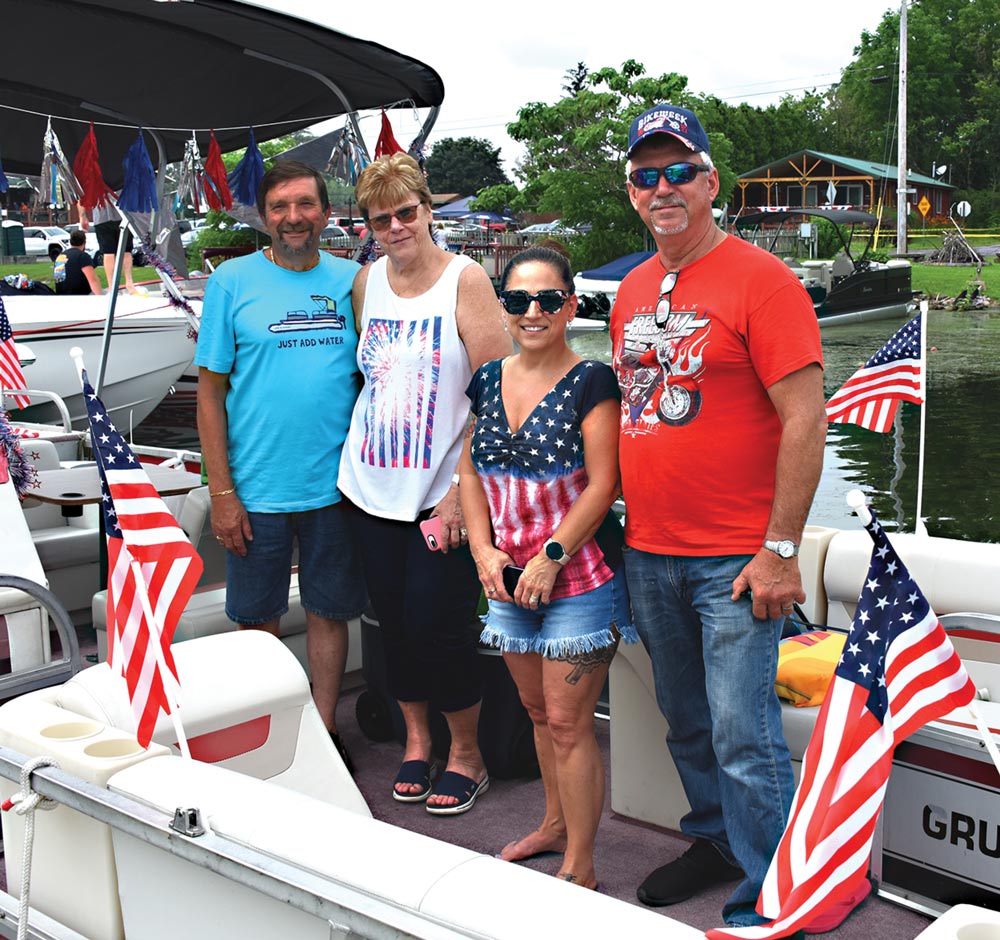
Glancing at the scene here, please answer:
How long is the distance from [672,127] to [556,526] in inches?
37.4

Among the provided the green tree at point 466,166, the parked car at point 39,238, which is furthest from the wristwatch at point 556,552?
the green tree at point 466,166

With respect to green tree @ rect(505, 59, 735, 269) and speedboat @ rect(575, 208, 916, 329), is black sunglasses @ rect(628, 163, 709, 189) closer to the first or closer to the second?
speedboat @ rect(575, 208, 916, 329)

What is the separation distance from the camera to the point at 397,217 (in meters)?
3.27

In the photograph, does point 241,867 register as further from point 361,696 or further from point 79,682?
point 361,696

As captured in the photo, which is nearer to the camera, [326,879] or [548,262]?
[326,879]

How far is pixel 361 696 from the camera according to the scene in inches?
161

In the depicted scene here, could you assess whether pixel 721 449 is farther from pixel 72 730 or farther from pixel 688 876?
pixel 72 730

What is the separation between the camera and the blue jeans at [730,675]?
2.59 metres

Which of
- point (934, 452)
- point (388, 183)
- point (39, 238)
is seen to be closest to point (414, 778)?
point (388, 183)

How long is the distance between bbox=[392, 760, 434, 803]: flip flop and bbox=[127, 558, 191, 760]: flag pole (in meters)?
1.14

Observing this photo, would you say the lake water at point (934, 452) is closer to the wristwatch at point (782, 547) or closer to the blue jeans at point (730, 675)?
the blue jeans at point (730, 675)

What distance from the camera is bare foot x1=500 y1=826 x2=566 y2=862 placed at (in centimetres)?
310

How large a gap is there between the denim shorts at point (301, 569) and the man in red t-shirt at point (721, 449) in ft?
3.86

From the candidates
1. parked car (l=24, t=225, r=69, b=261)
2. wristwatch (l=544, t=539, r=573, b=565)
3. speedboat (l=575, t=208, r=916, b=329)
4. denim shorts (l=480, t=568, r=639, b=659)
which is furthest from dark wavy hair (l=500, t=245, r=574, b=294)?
parked car (l=24, t=225, r=69, b=261)
